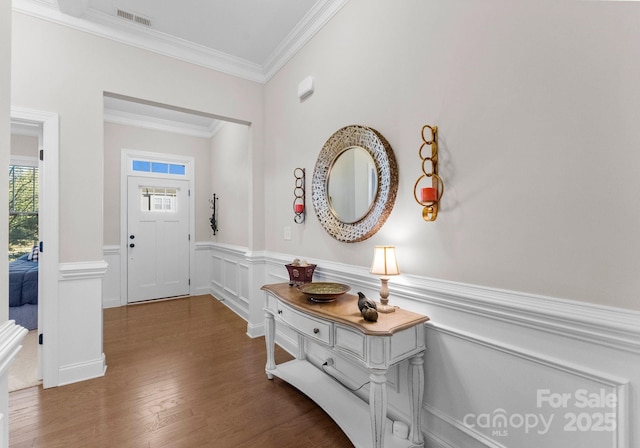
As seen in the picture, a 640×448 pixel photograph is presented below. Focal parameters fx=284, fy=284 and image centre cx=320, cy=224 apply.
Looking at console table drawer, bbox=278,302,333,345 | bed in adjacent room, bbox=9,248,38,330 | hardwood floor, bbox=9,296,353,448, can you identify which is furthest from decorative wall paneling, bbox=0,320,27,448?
bed in adjacent room, bbox=9,248,38,330

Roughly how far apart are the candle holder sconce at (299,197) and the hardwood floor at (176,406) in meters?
1.40

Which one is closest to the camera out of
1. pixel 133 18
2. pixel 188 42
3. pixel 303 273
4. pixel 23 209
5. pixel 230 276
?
pixel 303 273

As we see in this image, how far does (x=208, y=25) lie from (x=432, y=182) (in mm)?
2546

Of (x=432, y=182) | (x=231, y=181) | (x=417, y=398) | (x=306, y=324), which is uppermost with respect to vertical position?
(x=231, y=181)

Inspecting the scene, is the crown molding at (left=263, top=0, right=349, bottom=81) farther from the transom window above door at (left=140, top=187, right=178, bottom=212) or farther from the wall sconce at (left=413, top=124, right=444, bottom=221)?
the transom window above door at (left=140, top=187, right=178, bottom=212)

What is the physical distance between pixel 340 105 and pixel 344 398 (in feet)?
7.21

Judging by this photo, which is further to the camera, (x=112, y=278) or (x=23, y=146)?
(x=23, y=146)

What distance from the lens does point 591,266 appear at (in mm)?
1066

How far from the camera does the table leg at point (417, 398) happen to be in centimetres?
156

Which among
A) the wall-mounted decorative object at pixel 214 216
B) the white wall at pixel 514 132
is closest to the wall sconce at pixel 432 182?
the white wall at pixel 514 132

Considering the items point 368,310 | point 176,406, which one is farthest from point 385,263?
point 176,406

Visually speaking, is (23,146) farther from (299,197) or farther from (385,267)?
(385,267)

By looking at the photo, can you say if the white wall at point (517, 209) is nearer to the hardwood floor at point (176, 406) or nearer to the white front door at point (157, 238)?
the hardwood floor at point (176, 406)

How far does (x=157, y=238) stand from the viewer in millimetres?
4855
